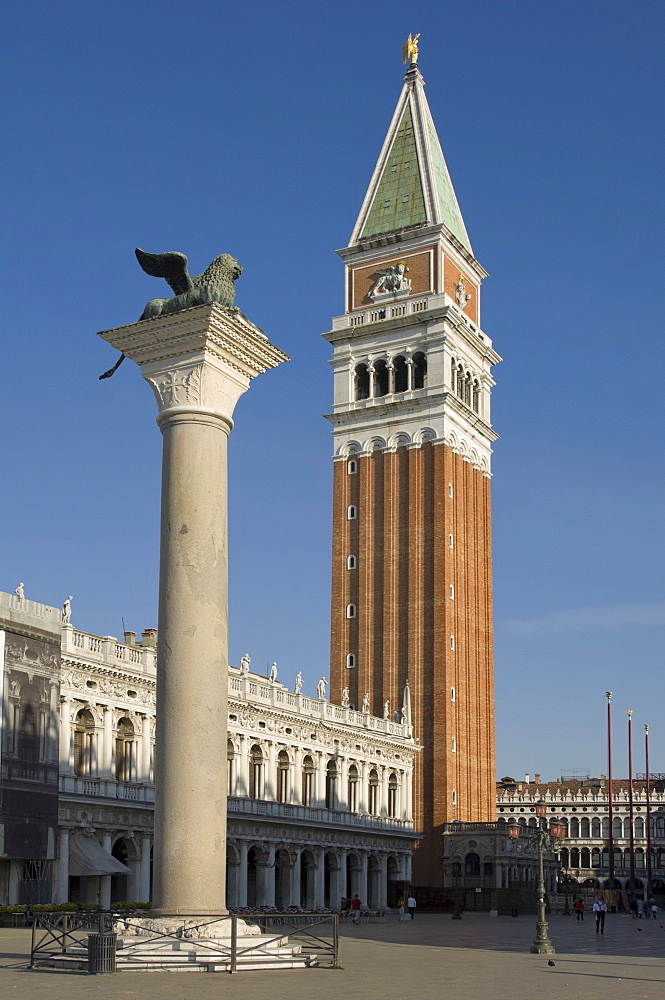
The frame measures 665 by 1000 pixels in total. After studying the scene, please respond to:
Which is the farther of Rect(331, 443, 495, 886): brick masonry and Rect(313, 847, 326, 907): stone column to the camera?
Rect(331, 443, 495, 886): brick masonry

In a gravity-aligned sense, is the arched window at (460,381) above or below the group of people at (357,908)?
above

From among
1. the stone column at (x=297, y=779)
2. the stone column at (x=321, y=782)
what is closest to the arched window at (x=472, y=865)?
the stone column at (x=321, y=782)

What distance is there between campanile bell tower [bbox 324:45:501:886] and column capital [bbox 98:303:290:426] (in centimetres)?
5783

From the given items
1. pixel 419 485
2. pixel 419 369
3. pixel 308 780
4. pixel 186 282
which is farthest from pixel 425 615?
pixel 186 282

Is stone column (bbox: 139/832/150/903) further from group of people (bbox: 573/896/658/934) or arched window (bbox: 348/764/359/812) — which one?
arched window (bbox: 348/764/359/812)

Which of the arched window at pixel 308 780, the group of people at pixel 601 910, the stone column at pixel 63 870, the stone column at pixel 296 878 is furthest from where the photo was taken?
the arched window at pixel 308 780

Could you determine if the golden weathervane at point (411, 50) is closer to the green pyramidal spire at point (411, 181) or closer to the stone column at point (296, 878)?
the green pyramidal spire at point (411, 181)

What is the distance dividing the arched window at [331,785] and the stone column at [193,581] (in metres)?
46.2

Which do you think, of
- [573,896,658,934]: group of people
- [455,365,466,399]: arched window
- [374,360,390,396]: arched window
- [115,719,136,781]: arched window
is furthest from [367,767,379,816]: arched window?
[455,365,466,399]: arched window

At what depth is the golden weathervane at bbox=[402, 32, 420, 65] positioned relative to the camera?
312ft

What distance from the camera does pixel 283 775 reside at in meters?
62.1

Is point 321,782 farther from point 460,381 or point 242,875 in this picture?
point 460,381

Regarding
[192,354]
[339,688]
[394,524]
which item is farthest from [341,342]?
[192,354]

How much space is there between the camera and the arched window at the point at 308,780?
64062 mm
